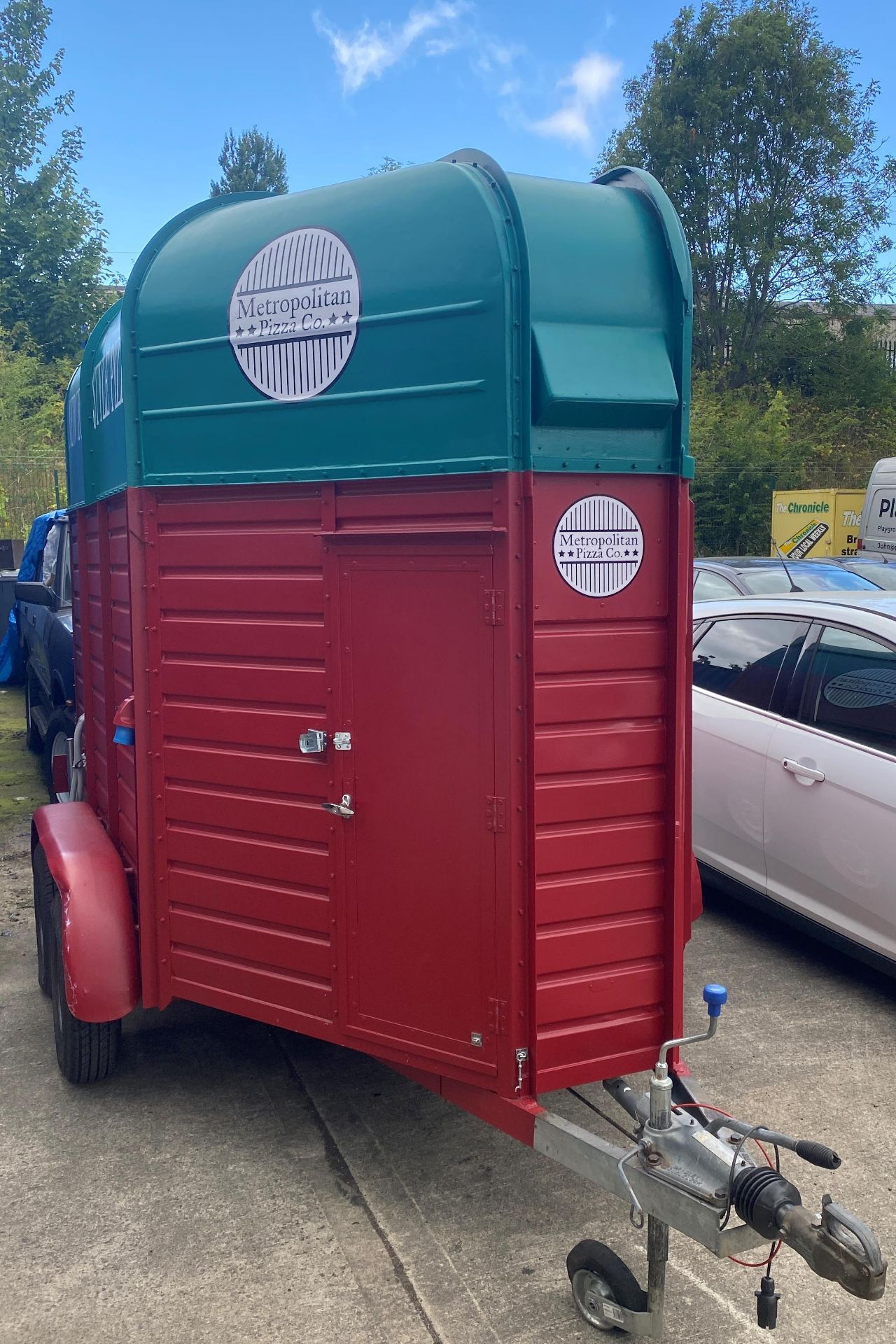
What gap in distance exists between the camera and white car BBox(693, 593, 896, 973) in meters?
4.73

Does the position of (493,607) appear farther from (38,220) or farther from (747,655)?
(38,220)

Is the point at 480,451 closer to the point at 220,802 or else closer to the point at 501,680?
the point at 501,680

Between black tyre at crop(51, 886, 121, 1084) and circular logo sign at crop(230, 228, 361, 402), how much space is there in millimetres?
2123

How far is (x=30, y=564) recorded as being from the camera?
420 inches

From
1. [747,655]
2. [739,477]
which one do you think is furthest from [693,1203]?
[739,477]

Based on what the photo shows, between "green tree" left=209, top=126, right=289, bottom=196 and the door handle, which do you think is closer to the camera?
the door handle

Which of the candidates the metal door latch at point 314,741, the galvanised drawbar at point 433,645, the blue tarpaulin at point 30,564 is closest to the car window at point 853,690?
the galvanised drawbar at point 433,645

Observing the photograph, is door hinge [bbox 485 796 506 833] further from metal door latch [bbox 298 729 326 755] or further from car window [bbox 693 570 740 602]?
car window [bbox 693 570 740 602]

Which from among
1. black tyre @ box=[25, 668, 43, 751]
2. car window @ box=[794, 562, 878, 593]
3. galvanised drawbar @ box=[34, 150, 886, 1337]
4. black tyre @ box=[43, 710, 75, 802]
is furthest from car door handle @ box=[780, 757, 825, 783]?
black tyre @ box=[25, 668, 43, 751]

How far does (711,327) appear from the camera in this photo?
113 ft

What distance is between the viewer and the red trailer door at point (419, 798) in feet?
10.5

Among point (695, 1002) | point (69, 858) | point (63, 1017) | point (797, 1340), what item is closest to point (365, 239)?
point (69, 858)

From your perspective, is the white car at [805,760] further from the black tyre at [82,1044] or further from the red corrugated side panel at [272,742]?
the black tyre at [82,1044]

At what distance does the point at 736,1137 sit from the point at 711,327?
3447cm
